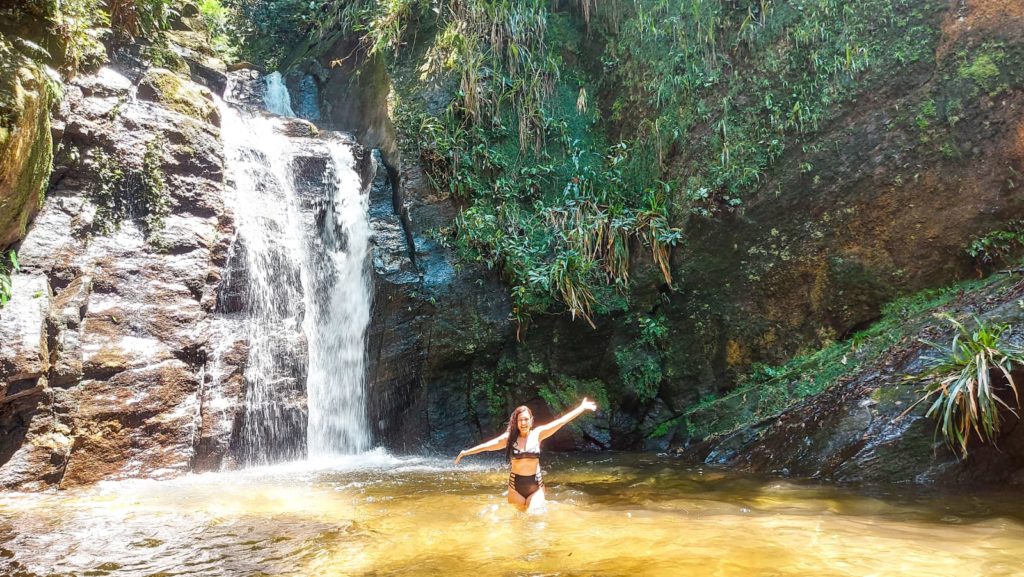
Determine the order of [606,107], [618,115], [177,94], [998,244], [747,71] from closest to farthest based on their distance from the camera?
A: [998,244]
[177,94]
[747,71]
[618,115]
[606,107]

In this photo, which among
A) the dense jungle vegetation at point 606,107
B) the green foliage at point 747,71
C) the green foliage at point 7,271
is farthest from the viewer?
the dense jungle vegetation at point 606,107

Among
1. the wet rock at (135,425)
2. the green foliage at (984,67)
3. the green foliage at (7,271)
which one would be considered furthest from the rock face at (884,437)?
the green foliage at (7,271)

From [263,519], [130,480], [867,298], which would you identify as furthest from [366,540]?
[867,298]

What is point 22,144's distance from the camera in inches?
224

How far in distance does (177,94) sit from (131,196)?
2088 mm

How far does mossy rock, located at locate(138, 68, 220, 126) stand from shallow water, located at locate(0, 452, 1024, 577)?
550cm

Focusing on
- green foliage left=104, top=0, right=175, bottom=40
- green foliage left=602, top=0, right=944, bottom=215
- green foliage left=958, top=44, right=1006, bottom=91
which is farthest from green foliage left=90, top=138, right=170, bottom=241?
green foliage left=958, top=44, right=1006, bottom=91

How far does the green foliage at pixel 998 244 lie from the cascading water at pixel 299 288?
8386mm

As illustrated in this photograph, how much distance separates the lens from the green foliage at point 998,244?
7.24m

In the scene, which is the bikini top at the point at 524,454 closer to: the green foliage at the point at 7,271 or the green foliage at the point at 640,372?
the green foliage at the point at 640,372

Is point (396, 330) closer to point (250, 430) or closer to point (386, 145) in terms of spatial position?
point (250, 430)

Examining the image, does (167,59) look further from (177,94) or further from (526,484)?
(526,484)

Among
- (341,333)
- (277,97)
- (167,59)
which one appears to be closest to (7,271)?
(341,333)

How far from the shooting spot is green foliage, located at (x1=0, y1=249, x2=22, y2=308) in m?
5.88
